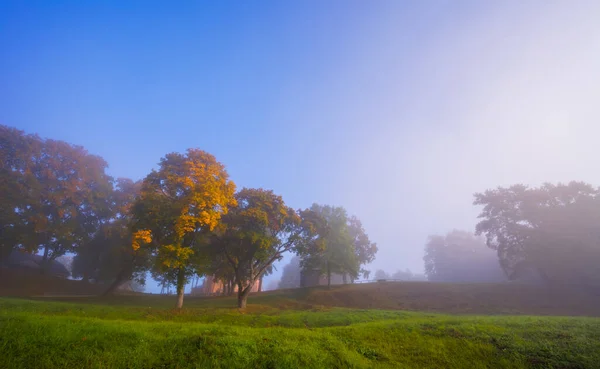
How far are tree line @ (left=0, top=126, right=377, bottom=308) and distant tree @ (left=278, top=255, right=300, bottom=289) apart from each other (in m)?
47.5

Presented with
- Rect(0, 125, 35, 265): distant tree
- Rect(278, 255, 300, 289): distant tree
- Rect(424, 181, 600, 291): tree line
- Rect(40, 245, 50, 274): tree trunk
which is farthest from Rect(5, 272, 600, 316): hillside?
Rect(278, 255, 300, 289): distant tree

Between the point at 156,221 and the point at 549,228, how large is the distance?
52711mm

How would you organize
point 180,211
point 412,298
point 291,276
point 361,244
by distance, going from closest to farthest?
point 180,211 < point 412,298 < point 361,244 < point 291,276

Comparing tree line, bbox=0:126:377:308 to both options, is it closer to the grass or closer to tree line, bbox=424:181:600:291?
the grass

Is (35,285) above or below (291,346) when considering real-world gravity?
below

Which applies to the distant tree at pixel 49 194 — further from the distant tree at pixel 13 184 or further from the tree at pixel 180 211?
the tree at pixel 180 211

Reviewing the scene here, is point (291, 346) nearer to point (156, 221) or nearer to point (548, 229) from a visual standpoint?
point (156, 221)

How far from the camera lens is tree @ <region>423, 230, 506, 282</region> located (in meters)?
77.3

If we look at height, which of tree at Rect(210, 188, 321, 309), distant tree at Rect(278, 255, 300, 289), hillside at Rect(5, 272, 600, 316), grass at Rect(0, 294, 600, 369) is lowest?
distant tree at Rect(278, 255, 300, 289)

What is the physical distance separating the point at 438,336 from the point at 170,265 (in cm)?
1962

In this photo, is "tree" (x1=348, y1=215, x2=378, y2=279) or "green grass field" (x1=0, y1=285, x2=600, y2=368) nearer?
"green grass field" (x1=0, y1=285, x2=600, y2=368)

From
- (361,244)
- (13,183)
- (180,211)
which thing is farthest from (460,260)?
(13,183)

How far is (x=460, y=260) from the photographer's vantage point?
87750mm

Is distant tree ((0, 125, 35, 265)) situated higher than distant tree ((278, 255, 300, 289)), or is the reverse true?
distant tree ((0, 125, 35, 265))
